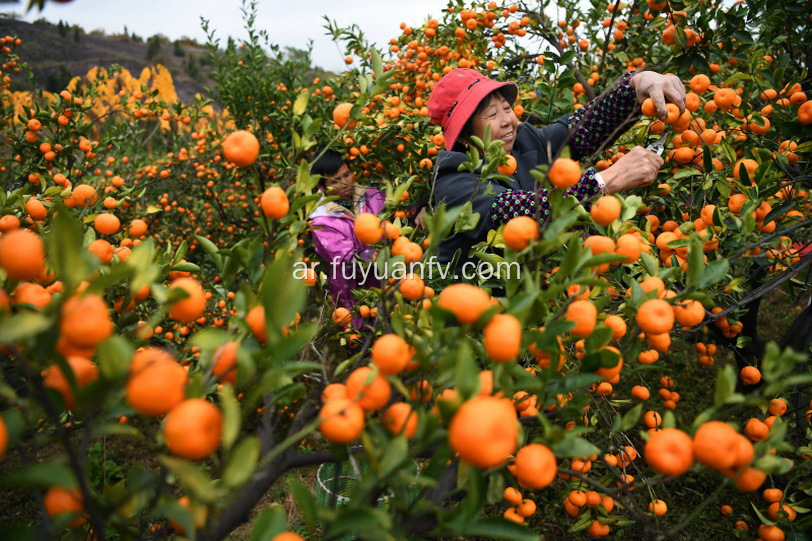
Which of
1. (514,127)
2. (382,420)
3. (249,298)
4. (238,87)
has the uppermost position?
(238,87)

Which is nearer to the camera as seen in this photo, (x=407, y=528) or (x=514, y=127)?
(x=407, y=528)

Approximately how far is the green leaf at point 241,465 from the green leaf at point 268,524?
0.42 feet

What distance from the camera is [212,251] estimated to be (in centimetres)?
97

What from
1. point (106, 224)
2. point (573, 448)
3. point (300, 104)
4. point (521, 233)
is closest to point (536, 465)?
point (573, 448)

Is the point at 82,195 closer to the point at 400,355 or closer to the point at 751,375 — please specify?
the point at 400,355

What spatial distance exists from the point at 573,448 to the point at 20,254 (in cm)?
84

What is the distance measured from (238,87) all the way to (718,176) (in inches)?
160

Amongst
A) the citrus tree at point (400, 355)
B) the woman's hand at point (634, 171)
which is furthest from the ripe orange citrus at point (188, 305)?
the woman's hand at point (634, 171)

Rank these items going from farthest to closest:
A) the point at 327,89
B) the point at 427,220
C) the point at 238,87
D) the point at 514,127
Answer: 1. the point at 238,87
2. the point at 327,89
3. the point at 514,127
4. the point at 427,220

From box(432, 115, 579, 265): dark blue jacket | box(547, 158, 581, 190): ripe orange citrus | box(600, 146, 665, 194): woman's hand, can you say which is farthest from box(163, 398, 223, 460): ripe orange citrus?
box(600, 146, 665, 194): woman's hand

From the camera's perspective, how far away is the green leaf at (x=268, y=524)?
0.64 meters

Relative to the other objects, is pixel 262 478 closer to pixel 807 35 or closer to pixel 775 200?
pixel 775 200

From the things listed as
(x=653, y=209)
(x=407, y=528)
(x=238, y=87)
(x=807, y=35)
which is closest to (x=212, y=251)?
(x=407, y=528)

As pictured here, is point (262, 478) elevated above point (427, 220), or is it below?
below
